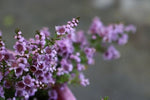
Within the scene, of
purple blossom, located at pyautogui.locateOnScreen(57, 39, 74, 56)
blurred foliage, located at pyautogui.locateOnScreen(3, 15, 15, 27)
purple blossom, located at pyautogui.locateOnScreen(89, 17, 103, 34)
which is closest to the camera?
purple blossom, located at pyautogui.locateOnScreen(57, 39, 74, 56)

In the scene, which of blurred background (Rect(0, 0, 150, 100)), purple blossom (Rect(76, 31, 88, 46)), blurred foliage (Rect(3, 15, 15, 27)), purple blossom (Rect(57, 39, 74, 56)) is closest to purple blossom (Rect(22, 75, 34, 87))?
purple blossom (Rect(57, 39, 74, 56))

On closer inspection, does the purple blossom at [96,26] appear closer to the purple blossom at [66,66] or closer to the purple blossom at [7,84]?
the purple blossom at [66,66]

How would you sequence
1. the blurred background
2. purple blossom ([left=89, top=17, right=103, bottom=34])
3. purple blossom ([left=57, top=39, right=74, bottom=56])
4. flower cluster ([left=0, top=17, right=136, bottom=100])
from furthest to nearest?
1. the blurred background
2. purple blossom ([left=89, top=17, right=103, bottom=34])
3. purple blossom ([left=57, top=39, right=74, bottom=56])
4. flower cluster ([left=0, top=17, right=136, bottom=100])

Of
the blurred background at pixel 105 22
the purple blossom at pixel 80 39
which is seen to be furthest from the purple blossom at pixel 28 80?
the blurred background at pixel 105 22

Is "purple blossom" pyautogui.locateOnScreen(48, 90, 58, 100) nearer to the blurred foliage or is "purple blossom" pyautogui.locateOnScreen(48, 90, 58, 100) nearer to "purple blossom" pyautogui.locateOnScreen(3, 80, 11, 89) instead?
"purple blossom" pyautogui.locateOnScreen(3, 80, 11, 89)

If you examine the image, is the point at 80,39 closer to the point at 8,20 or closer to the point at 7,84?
the point at 7,84
